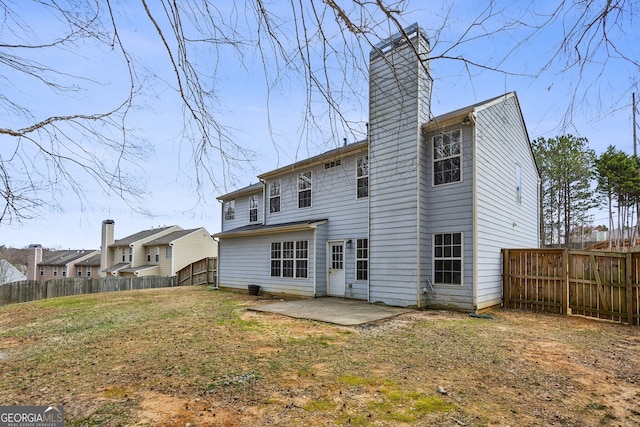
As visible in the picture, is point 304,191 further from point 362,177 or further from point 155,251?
point 155,251

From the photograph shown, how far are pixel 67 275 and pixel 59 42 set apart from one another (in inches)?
1663

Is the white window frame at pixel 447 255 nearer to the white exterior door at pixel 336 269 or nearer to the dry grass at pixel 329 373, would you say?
the dry grass at pixel 329 373

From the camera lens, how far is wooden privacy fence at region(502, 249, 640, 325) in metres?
7.11

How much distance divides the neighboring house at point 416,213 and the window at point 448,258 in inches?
1.0

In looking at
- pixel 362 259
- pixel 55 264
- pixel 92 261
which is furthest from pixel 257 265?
pixel 55 264

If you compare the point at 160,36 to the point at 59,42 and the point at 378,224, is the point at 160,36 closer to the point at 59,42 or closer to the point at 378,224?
the point at 59,42

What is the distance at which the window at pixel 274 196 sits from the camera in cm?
1402

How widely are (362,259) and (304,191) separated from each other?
3.92m

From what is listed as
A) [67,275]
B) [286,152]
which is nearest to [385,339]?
[286,152]

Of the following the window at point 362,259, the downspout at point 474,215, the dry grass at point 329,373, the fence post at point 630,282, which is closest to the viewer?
the dry grass at point 329,373

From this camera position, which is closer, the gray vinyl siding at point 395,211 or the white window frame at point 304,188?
the gray vinyl siding at point 395,211

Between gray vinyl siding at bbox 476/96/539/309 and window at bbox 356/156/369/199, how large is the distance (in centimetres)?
338

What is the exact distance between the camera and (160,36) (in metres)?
2.10

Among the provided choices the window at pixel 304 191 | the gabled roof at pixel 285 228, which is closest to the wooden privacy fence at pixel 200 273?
the gabled roof at pixel 285 228
